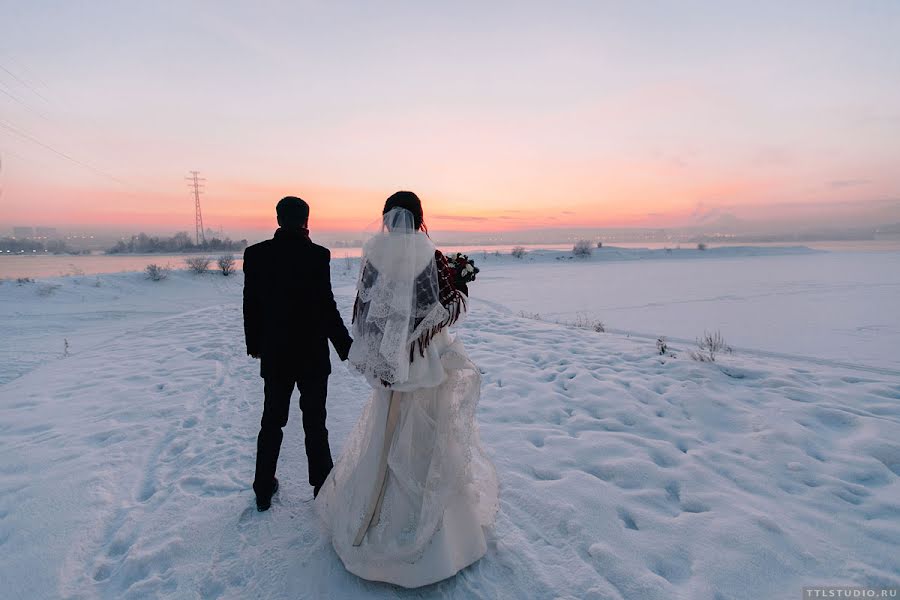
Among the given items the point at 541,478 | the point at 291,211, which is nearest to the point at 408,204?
the point at 291,211

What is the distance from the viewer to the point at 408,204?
2.62 meters

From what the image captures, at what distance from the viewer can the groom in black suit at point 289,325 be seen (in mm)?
3078

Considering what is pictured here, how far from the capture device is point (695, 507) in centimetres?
330

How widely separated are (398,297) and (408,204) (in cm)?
59

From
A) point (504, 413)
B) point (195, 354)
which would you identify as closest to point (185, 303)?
point (195, 354)

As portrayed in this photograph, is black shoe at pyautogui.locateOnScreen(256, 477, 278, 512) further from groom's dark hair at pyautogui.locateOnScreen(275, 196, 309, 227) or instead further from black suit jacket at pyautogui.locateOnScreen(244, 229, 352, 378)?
groom's dark hair at pyautogui.locateOnScreen(275, 196, 309, 227)

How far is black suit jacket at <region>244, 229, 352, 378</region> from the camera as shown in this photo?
10.1ft

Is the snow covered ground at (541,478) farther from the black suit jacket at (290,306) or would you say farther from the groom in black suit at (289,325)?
the black suit jacket at (290,306)

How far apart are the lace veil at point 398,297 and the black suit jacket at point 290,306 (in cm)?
66

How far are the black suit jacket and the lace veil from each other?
2.16ft

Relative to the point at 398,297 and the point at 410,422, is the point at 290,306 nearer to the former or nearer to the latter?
the point at 398,297

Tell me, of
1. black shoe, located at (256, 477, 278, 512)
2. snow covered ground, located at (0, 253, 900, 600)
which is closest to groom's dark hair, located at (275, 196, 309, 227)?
black shoe, located at (256, 477, 278, 512)

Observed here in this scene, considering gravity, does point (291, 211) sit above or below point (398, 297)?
above

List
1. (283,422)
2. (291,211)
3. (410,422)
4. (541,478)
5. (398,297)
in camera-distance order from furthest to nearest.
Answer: (541,478) → (283,422) → (291,211) → (410,422) → (398,297)
